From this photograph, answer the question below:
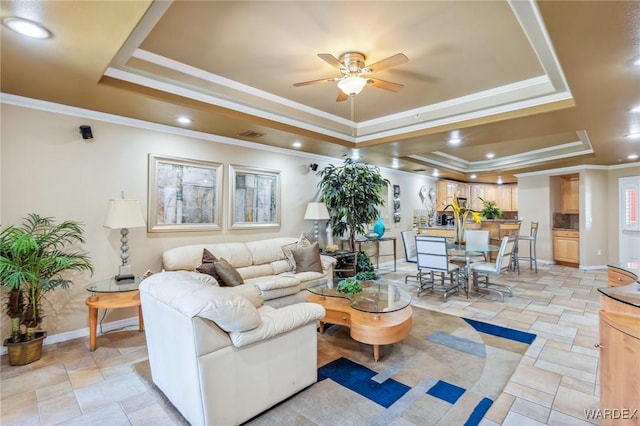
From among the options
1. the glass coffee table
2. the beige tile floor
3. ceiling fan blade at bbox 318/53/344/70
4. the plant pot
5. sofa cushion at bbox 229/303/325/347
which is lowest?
the beige tile floor

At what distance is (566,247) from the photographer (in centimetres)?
779

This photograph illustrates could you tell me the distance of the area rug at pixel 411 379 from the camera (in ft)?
6.78

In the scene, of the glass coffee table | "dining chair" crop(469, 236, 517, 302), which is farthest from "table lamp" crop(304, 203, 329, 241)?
"dining chair" crop(469, 236, 517, 302)

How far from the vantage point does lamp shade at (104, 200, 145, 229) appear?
10.7 ft

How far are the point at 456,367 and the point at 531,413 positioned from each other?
2.21 ft

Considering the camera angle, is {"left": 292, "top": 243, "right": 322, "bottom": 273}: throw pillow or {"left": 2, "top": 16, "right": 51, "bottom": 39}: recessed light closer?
{"left": 2, "top": 16, "right": 51, "bottom": 39}: recessed light

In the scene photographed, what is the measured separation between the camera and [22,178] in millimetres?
3094

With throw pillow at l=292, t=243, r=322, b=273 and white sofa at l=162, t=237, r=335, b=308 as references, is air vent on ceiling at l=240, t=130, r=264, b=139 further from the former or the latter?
throw pillow at l=292, t=243, r=322, b=273

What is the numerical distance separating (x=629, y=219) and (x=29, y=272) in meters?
10.8

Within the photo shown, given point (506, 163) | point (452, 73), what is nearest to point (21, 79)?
point (452, 73)

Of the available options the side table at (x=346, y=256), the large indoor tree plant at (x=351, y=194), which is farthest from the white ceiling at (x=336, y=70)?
the side table at (x=346, y=256)

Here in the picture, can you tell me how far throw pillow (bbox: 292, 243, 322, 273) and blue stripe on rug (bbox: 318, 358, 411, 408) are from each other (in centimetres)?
181

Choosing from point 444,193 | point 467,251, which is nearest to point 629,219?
point 444,193

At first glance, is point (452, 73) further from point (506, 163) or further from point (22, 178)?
point (506, 163)
